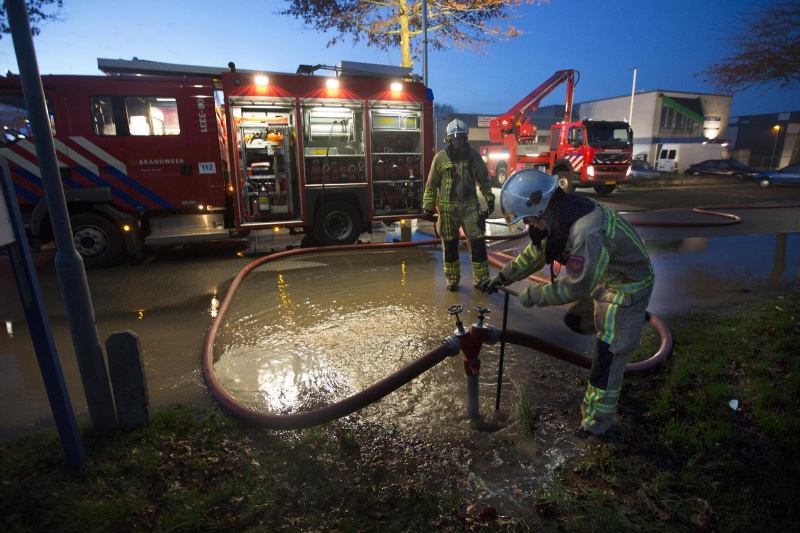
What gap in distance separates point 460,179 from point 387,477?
12.3ft

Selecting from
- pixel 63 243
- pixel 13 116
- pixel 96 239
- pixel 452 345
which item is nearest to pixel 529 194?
pixel 452 345

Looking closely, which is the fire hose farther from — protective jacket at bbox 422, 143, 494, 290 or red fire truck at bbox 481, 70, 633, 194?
red fire truck at bbox 481, 70, 633, 194

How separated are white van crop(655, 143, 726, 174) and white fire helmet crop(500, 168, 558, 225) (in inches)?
1407

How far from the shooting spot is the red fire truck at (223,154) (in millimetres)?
6828

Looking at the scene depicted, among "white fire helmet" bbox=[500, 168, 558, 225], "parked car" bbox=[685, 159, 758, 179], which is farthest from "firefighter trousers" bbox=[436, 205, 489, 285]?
"parked car" bbox=[685, 159, 758, 179]

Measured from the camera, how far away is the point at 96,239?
7082mm

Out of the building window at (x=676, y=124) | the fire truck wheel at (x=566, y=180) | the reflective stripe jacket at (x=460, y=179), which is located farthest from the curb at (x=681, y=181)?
the reflective stripe jacket at (x=460, y=179)

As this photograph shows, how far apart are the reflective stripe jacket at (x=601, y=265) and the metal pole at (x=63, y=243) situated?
2532mm

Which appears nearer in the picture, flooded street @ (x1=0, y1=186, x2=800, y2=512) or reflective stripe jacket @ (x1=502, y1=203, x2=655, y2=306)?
reflective stripe jacket @ (x1=502, y1=203, x2=655, y2=306)

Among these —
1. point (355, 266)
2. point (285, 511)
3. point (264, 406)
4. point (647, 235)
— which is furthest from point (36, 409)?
point (647, 235)

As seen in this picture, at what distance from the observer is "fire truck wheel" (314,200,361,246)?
8.28 metres

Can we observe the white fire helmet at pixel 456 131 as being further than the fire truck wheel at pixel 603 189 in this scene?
No

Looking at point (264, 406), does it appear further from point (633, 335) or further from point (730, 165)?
point (730, 165)

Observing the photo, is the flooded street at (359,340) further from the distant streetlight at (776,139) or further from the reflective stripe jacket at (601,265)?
the distant streetlight at (776,139)
